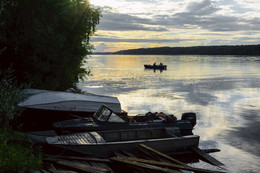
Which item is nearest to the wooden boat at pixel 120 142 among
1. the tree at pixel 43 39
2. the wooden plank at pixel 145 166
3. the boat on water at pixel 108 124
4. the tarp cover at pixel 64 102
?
the boat on water at pixel 108 124

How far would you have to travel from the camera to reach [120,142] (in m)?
13.7

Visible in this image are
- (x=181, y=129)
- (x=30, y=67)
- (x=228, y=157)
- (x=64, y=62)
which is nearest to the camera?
(x=228, y=157)

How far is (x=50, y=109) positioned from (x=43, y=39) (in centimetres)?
770

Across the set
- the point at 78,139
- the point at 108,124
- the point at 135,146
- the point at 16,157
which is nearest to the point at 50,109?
the point at 108,124

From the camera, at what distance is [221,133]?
2127 cm

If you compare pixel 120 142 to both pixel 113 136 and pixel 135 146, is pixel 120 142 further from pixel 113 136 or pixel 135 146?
pixel 113 136

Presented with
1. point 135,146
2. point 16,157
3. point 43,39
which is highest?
point 43,39

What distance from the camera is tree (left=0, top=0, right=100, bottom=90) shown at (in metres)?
22.0

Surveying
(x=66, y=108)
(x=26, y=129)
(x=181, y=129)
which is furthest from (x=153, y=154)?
(x=26, y=129)

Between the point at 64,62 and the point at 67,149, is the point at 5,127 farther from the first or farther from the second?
the point at 64,62

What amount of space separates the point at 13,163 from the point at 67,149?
3.97 meters

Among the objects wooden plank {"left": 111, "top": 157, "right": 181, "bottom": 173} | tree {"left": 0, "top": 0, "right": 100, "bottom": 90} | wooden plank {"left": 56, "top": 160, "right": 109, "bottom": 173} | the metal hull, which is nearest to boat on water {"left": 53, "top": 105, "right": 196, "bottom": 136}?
the metal hull

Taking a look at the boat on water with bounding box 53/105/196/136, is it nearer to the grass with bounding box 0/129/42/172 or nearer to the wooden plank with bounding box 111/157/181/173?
the grass with bounding box 0/129/42/172

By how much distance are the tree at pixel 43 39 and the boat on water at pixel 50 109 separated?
5209 mm
